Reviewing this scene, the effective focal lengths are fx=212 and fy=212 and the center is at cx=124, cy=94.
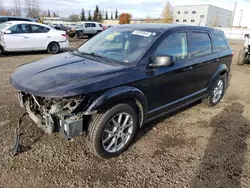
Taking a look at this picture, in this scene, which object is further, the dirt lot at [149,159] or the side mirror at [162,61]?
the side mirror at [162,61]

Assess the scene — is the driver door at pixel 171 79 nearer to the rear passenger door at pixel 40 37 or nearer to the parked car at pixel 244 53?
the parked car at pixel 244 53

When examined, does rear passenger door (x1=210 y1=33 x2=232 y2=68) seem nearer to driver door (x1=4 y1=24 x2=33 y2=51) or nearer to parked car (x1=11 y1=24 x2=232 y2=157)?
parked car (x1=11 y1=24 x2=232 y2=157)

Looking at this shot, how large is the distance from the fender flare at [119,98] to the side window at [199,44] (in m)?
1.47

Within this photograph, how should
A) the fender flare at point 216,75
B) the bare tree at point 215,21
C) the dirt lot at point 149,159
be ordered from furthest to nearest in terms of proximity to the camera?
the bare tree at point 215,21 < the fender flare at point 216,75 < the dirt lot at point 149,159

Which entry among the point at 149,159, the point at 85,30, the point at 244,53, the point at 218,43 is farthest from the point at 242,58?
the point at 85,30

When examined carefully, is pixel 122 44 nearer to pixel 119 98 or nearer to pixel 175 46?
pixel 175 46

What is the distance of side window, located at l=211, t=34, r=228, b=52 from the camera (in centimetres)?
454

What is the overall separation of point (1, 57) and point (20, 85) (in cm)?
825

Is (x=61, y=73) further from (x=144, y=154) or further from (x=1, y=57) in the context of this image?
(x=1, y=57)

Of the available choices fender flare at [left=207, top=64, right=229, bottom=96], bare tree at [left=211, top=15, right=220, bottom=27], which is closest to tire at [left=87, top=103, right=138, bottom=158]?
fender flare at [left=207, top=64, right=229, bottom=96]

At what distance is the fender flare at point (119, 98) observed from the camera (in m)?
2.47

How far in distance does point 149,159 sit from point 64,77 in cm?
159

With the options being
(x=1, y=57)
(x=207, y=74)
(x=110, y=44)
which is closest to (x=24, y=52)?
(x=1, y=57)

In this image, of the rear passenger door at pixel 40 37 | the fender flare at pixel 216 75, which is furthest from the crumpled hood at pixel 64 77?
the rear passenger door at pixel 40 37
